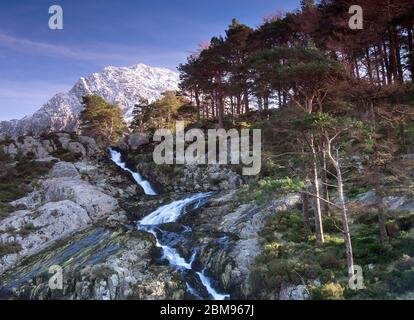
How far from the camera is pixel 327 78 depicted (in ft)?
58.0

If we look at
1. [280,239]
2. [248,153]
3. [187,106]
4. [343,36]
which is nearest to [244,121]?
[187,106]

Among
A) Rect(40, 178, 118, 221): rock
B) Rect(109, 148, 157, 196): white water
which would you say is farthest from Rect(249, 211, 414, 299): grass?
Rect(109, 148, 157, 196): white water

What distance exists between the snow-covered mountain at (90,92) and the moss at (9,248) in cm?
11272

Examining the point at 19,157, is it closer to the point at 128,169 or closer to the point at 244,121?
the point at 128,169

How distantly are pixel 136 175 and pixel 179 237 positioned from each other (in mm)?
19495

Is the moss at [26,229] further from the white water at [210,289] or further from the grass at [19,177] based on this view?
the white water at [210,289]

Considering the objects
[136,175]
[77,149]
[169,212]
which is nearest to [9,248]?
[169,212]

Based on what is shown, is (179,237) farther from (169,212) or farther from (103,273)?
(103,273)

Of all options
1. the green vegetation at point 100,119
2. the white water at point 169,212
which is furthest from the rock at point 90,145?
the white water at point 169,212

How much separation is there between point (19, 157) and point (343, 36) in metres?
42.3

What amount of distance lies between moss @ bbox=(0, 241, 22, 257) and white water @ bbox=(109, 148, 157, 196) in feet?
45.8

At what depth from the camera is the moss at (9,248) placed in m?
25.6

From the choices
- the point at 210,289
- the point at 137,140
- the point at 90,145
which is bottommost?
the point at 210,289

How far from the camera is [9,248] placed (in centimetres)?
2581
